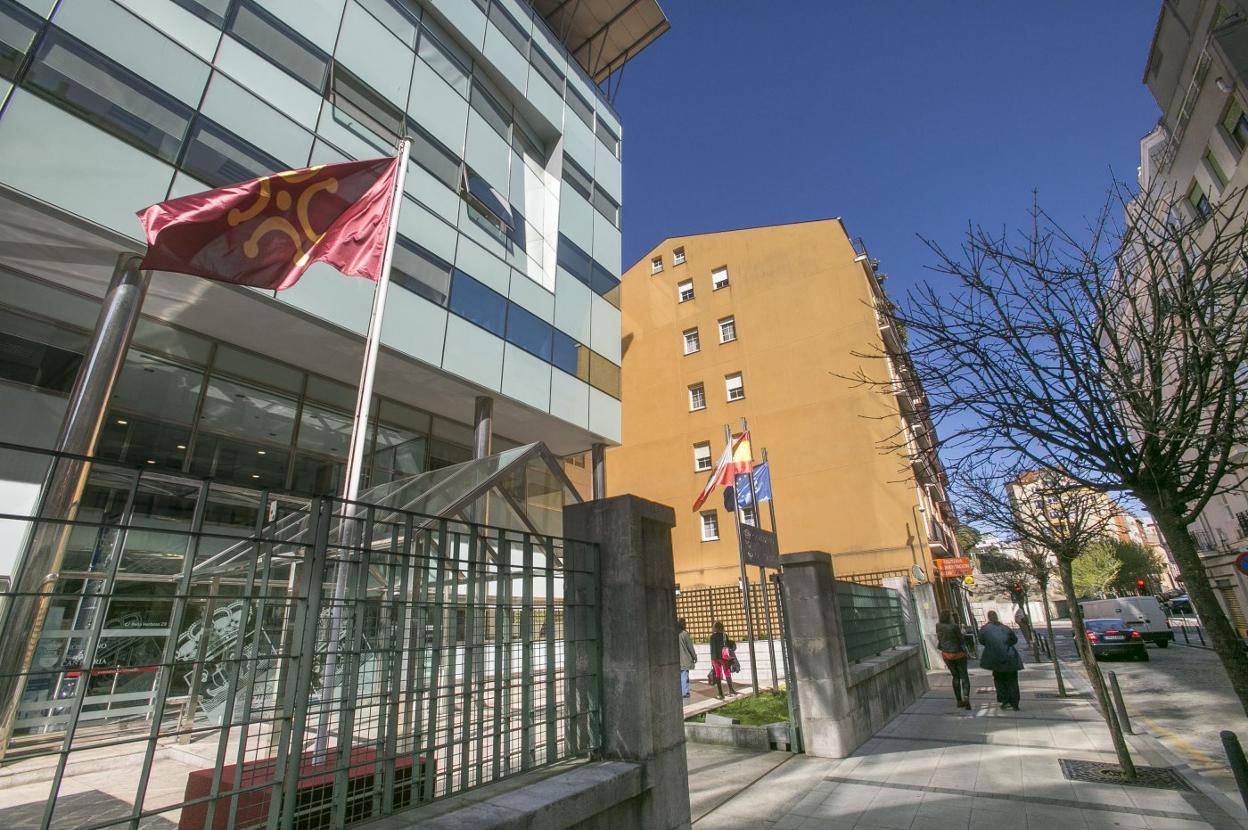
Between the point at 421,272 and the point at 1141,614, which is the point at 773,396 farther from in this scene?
the point at 421,272

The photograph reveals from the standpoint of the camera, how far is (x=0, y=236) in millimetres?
8180

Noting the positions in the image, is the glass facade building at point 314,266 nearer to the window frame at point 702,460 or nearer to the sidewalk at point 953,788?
the sidewalk at point 953,788

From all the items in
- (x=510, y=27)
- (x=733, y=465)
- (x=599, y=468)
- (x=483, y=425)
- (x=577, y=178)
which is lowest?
(x=733, y=465)

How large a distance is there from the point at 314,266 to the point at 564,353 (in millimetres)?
7078

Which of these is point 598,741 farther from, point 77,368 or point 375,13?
point 375,13

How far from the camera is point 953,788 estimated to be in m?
6.05

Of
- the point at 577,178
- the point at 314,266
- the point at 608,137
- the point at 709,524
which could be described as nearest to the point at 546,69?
the point at 608,137

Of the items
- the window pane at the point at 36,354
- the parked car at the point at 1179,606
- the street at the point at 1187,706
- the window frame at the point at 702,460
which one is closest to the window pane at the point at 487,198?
the window pane at the point at 36,354

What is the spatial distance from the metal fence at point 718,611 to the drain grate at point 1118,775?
11.2m

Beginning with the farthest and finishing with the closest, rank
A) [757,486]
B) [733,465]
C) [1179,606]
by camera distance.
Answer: [1179,606] < [757,486] < [733,465]

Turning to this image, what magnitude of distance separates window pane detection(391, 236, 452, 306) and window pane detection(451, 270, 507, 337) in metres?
0.29

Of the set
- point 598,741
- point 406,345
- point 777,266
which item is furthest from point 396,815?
point 777,266

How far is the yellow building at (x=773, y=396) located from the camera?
2294cm

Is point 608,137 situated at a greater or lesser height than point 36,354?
greater
